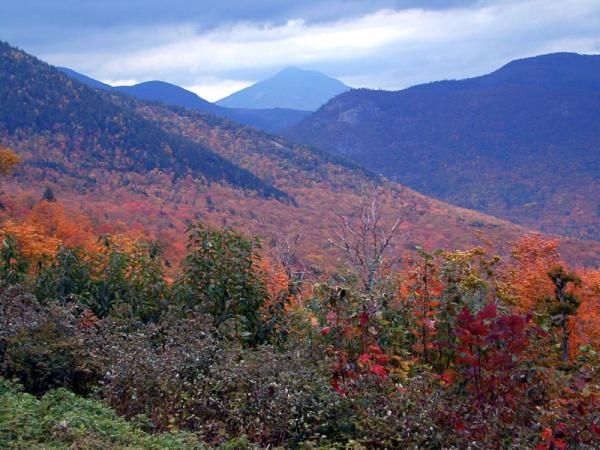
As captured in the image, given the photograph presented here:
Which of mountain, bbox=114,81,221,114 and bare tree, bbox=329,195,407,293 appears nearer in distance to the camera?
bare tree, bbox=329,195,407,293

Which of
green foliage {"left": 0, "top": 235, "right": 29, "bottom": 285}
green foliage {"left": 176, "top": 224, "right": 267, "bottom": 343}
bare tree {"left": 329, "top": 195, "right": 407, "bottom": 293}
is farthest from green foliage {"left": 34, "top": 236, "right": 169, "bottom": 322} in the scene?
bare tree {"left": 329, "top": 195, "right": 407, "bottom": 293}

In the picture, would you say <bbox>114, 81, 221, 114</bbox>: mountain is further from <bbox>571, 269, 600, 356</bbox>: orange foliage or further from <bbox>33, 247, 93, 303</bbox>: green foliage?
<bbox>33, 247, 93, 303</bbox>: green foliage

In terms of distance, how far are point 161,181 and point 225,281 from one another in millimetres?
49900

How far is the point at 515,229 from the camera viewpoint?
57750 millimetres

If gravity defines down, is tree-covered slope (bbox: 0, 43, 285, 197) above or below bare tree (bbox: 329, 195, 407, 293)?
above

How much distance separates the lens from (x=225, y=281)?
21.4 feet

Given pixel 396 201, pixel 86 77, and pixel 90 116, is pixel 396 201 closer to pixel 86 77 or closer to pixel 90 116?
pixel 90 116

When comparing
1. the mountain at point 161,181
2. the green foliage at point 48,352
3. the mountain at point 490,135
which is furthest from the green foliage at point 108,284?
the mountain at point 490,135

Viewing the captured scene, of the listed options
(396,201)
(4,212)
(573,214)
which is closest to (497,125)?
(573,214)

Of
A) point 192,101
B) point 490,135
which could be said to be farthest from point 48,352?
point 192,101

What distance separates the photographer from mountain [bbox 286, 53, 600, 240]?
338ft

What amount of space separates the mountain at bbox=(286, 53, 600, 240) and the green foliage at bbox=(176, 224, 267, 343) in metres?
88.2

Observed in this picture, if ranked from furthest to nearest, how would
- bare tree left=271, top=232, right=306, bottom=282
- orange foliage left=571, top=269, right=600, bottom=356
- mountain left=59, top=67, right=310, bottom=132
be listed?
mountain left=59, top=67, right=310, bottom=132 < bare tree left=271, top=232, right=306, bottom=282 < orange foliage left=571, top=269, right=600, bottom=356

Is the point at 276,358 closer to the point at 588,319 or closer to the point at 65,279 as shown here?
the point at 65,279
